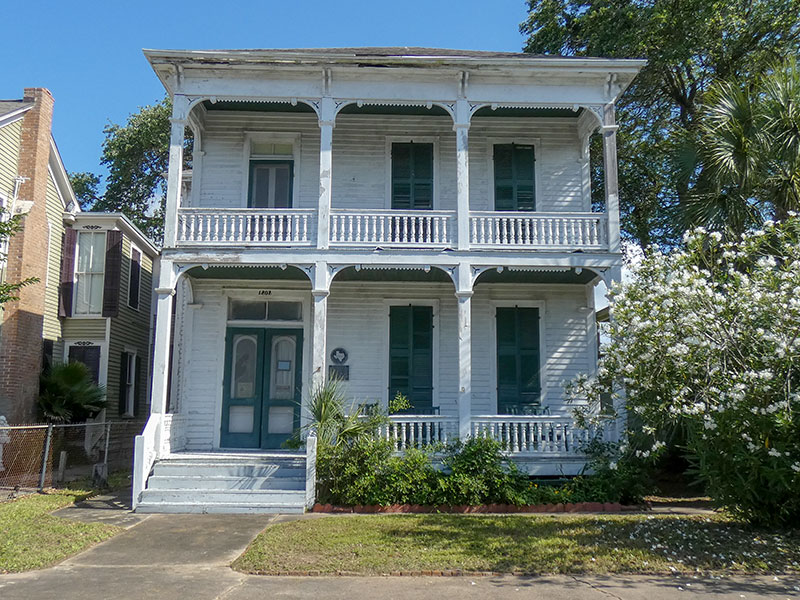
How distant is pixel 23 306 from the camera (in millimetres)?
15133

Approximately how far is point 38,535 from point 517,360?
8.57 m

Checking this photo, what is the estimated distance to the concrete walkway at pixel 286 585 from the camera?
19.7 ft

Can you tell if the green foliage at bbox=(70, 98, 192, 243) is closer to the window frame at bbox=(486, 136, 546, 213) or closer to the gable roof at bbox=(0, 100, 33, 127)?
the gable roof at bbox=(0, 100, 33, 127)

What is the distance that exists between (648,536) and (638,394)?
181 centimetres

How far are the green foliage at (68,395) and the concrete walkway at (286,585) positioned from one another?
326 inches

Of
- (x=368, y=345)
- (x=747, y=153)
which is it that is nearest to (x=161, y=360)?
(x=368, y=345)

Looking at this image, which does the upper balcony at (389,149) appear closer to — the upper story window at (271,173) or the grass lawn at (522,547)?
the upper story window at (271,173)

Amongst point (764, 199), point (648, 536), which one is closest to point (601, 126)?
point (764, 199)

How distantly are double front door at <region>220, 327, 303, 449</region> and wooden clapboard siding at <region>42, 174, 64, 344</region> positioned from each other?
5987mm

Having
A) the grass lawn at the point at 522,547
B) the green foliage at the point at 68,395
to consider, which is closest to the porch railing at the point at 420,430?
the grass lawn at the point at 522,547

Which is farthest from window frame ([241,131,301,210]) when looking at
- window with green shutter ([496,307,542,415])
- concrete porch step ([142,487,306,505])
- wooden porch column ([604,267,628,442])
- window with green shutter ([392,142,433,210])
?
wooden porch column ([604,267,628,442])

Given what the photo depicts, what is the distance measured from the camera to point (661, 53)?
1725 cm

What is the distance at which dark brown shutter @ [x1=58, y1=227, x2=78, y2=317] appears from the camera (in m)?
17.1

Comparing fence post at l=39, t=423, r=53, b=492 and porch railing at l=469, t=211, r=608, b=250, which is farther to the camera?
porch railing at l=469, t=211, r=608, b=250
